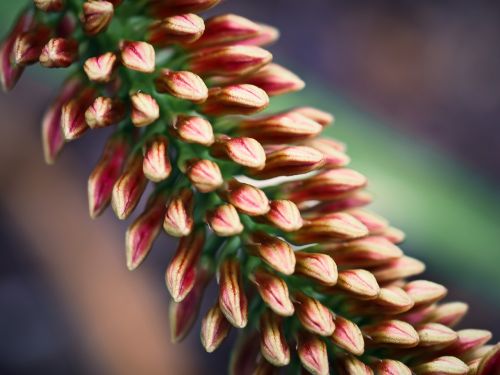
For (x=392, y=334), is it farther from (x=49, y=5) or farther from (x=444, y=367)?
(x=49, y=5)

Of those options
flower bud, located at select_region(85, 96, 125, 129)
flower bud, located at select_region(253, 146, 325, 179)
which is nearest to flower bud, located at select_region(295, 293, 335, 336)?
flower bud, located at select_region(253, 146, 325, 179)

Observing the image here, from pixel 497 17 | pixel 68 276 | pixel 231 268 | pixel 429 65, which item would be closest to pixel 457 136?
pixel 429 65

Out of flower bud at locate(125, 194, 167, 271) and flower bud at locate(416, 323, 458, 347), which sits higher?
flower bud at locate(416, 323, 458, 347)

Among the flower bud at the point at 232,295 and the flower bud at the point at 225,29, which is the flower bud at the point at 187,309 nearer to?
the flower bud at the point at 232,295

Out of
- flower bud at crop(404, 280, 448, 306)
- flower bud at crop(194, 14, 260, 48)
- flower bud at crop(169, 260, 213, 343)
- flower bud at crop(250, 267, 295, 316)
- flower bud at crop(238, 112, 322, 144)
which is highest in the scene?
flower bud at crop(194, 14, 260, 48)

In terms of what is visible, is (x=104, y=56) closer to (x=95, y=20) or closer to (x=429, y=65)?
(x=95, y=20)

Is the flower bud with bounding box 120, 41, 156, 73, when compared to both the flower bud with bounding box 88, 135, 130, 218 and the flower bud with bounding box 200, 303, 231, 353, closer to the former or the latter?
the flower bud with bounding box 88, 135, 130, 218

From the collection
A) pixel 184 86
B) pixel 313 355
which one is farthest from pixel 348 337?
pixel 184 86
